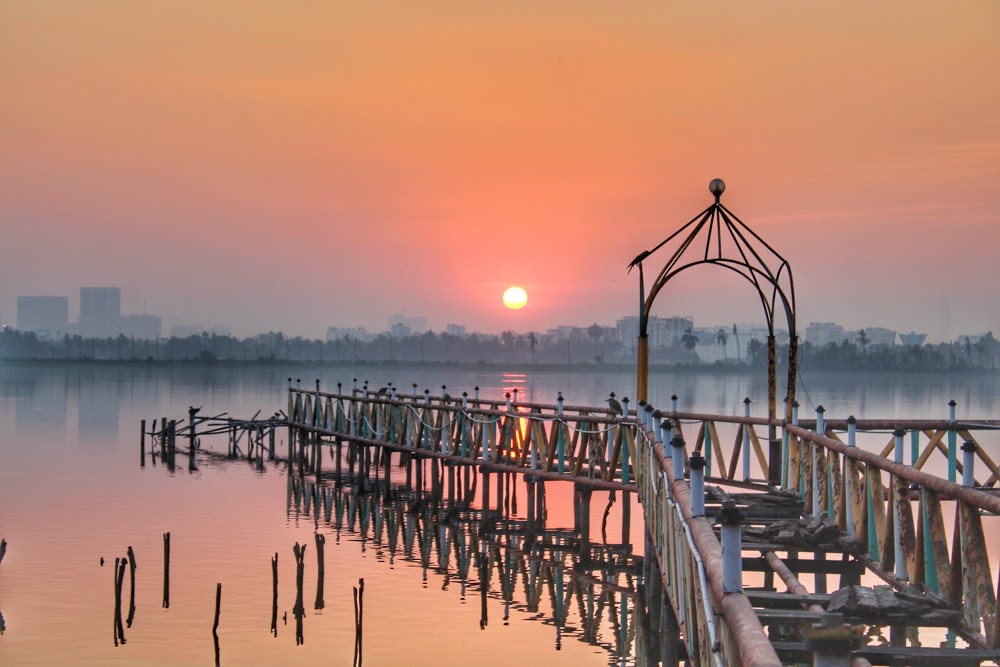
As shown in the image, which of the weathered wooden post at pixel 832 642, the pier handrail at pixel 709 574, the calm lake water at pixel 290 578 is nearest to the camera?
the weathered wooden post at pixel 832 642

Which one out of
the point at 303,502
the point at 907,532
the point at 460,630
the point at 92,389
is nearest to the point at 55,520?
the point at 303,502

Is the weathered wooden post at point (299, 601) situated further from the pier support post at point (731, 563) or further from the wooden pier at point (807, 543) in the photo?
the pier support post at point (731, 563)

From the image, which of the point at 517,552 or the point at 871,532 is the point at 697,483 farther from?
the point at 517,552

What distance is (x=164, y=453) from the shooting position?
49.2 meters

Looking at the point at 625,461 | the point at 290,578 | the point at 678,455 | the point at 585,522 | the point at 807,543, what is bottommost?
the point at 290,578

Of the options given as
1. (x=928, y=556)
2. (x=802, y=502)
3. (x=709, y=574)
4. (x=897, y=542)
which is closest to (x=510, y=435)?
(x=802, y=502)

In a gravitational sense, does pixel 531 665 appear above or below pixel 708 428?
below

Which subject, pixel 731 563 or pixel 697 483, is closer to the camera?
pixel 731 563

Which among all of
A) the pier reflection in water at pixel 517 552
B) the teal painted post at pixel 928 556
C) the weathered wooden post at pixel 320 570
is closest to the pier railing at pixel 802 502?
the teal painted post at pixel 928 556

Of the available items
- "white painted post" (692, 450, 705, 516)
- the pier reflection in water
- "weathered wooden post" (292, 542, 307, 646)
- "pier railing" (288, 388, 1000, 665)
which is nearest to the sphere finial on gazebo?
"pier railing" (288, 388, 1000, 665)

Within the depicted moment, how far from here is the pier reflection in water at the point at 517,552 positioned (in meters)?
18.5

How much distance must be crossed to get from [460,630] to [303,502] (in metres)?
17.0

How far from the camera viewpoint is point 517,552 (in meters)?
25.2

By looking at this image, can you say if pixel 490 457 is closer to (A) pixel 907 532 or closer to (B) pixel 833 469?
(B) pixel 833 469
